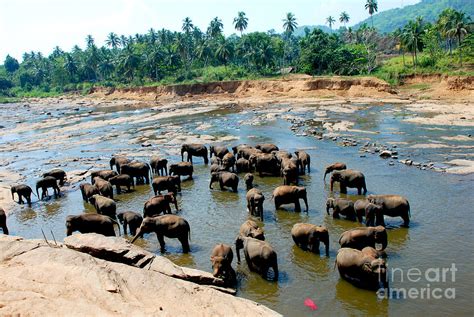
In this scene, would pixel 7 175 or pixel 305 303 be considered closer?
pixel 305 303

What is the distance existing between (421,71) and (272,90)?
2338 cm

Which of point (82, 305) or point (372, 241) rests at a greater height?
point (82, 305)

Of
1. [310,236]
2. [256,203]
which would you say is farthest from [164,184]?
[310,236]

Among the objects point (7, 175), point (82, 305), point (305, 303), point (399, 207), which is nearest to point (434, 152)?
point (399, 207)

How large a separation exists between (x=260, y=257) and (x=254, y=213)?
18.4ft

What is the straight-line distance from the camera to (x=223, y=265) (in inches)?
488

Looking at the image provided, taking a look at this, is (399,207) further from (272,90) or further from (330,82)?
(272,90)

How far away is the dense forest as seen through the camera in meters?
67.8

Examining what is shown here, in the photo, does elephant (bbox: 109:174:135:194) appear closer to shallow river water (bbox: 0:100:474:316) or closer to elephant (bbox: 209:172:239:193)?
shallow river water (bbox: 0:100:474:316)

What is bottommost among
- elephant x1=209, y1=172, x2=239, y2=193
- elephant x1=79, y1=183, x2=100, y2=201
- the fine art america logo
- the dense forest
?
the fine art america logo

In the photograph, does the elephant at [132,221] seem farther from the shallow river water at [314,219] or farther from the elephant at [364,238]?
the elephant at [364,238]

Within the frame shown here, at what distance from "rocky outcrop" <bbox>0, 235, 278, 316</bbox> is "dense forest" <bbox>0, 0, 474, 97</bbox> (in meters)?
62.5

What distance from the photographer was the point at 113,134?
4641 centimetres

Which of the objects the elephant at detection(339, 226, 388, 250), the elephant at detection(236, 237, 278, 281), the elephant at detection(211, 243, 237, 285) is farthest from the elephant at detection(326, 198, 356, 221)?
the elephant at detection(211, 243, 237, 285)
